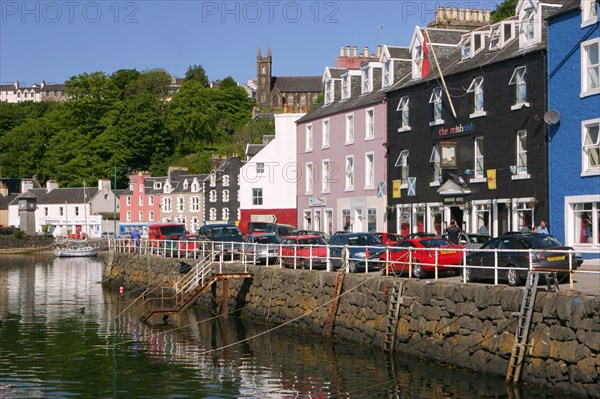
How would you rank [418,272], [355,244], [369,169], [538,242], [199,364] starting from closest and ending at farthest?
[199,364] < [538,242] < [418,272] < [355,244] < [369,169]

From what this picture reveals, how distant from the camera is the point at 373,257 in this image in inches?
1313

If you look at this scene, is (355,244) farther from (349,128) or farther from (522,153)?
(349,128)

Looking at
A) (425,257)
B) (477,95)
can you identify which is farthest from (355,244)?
(477,95)

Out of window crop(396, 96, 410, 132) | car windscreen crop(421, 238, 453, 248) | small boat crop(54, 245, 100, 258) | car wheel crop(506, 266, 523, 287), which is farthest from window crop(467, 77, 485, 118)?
small boat crop(54, 245, 100, 258)

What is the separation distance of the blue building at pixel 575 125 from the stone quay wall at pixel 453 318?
37.6ft

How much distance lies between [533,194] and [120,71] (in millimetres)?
129457

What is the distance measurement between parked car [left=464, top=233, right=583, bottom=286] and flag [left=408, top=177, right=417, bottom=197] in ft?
67.3

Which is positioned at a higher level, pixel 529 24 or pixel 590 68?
pixel 529 24

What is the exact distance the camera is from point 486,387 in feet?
68.5

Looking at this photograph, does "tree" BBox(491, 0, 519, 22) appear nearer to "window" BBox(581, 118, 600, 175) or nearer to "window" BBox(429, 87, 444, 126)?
"window" BBox(429, 87, 444, 126)

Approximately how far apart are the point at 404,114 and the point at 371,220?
6.88 meters

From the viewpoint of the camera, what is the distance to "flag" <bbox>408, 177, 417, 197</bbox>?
160 ft

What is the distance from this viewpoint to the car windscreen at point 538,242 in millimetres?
26516

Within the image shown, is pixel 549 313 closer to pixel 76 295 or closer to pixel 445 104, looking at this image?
pixel 445 104
